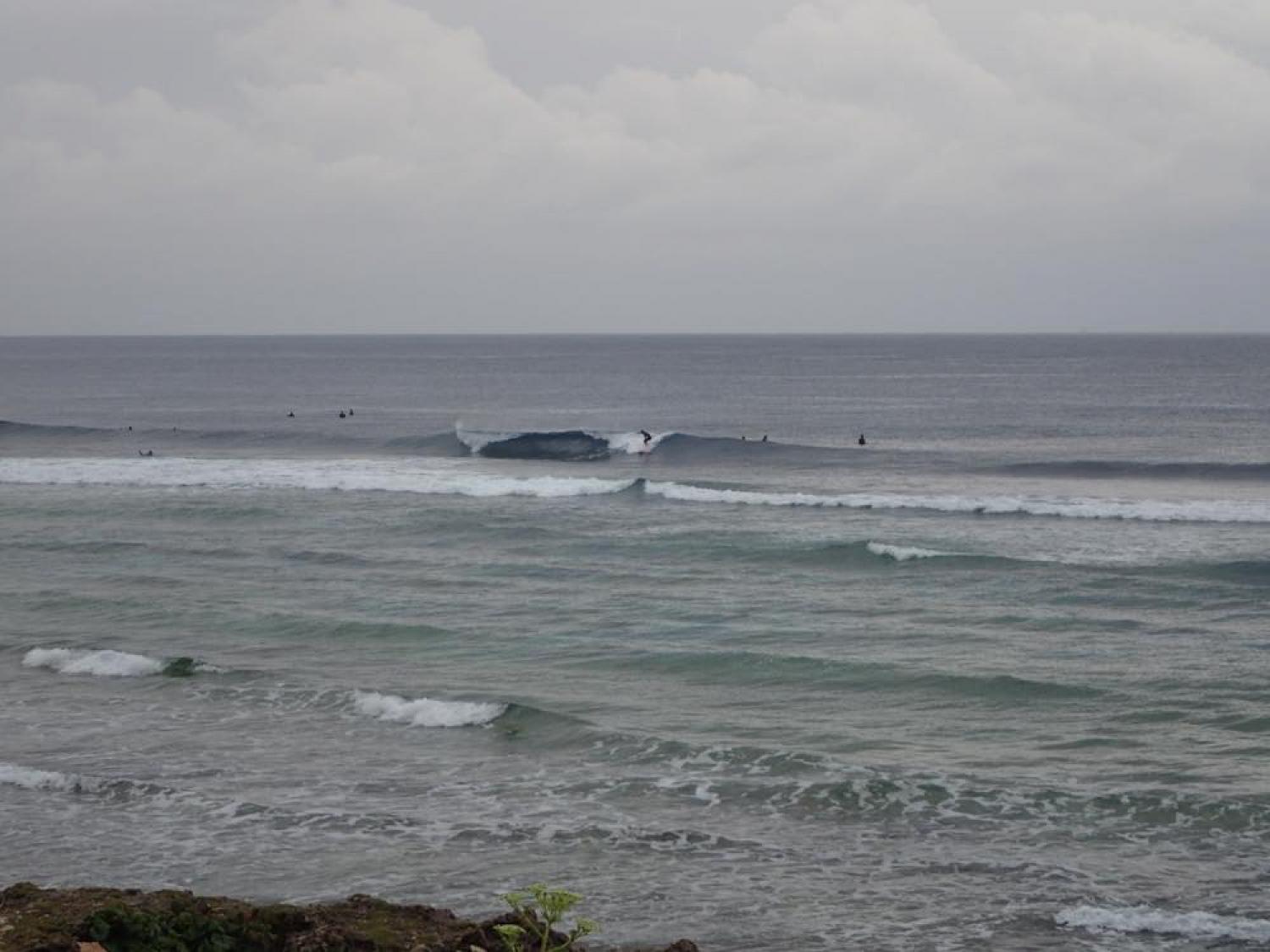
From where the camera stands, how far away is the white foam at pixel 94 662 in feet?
72.3

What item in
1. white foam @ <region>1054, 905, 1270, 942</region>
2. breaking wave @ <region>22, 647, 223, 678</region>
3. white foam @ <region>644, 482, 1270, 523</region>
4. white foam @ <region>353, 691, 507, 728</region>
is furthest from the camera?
white foam @ <region>644, 482, 1270, 523</region>

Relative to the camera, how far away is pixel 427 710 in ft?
64.3

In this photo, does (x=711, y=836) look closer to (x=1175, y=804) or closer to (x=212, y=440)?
(x=1175, y=804)

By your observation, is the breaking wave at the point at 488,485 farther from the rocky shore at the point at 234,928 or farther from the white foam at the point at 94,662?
the rocky shore at the point at 234,928

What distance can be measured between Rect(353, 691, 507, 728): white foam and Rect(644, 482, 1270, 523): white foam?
22.4 metres

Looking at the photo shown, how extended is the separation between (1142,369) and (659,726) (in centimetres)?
12041

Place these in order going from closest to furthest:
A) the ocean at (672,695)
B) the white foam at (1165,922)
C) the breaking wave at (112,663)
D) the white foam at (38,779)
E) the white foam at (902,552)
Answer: the white foam at (1165,922), the ocean at (672,695), the white foam at (38,779), the breaking wave at (112,663), the white foam at (902,552)

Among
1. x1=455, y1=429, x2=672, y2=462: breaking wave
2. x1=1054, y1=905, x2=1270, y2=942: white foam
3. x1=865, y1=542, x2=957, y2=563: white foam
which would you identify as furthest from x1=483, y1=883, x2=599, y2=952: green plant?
x1=455, y1=429, x2=672, y2=462: breaking wave

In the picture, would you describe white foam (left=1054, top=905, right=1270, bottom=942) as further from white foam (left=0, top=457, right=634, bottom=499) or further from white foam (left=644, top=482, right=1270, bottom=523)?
white foam (left=0, top=457, right=634, bottom=499)

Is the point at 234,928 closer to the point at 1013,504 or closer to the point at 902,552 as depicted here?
the point at 902,552

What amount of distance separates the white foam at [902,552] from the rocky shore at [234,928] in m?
20.6

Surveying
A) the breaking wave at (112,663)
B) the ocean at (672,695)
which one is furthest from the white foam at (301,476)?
the breaking wave at (112,663)

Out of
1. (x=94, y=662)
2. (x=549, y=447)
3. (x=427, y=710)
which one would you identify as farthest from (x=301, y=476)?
(x=427, y=710)

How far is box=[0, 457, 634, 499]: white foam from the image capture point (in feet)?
150
